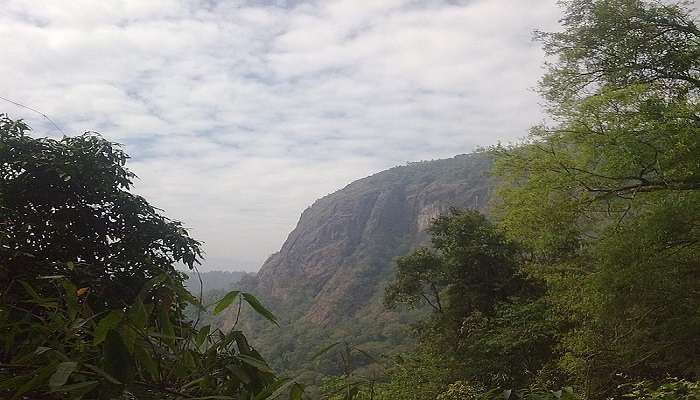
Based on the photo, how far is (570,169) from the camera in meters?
7.08

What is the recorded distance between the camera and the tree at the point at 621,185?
246 inches

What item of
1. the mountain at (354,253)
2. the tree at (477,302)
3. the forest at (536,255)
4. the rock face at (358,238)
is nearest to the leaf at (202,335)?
the forest at (536,255)

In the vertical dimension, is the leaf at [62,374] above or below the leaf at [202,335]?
above

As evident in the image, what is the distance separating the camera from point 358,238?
252 feet

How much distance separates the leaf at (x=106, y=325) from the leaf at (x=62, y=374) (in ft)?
0.19

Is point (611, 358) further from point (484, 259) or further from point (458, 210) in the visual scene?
point (458, 210)

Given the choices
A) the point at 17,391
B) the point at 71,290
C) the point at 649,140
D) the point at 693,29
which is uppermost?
the point at 693,29

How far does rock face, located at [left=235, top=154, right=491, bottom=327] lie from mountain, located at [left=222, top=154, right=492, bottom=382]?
0.52ft

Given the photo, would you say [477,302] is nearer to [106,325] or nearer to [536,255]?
[536,255]

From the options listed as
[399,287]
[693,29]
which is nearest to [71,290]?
[693,29]

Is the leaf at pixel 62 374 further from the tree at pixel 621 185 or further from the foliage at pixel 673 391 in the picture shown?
the tree at pixel 621 185

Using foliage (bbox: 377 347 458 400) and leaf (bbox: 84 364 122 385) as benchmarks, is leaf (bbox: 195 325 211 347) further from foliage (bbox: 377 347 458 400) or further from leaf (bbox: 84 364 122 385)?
foliage (bbox: 377 347 458 400)

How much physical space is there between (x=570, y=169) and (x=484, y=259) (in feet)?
18.7

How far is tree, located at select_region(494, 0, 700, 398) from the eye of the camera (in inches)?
246
